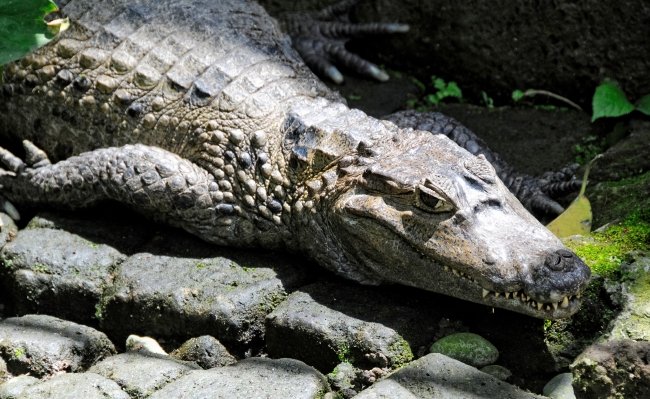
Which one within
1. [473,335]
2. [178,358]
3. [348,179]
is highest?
[348,179]

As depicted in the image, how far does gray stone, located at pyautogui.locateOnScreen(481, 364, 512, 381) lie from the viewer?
3.53 m

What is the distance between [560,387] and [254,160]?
2.08 m

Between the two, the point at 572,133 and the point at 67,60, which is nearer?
the point at 67,60

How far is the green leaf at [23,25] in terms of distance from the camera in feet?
10.8

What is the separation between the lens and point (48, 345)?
3.80 metres

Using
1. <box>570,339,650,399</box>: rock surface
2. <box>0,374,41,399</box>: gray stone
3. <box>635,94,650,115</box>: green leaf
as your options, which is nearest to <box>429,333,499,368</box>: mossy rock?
<box>570,339,650,399</box>: rock surface

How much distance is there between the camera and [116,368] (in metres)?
3.60

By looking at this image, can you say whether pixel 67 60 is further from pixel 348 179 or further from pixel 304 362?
pixel 304 362

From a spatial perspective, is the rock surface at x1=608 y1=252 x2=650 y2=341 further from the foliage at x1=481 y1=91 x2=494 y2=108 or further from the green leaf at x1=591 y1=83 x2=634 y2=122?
the foliage at x1=481 y1=91 x2=494 y2=108

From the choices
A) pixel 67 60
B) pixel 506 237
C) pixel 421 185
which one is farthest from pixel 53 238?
pixel 506 237

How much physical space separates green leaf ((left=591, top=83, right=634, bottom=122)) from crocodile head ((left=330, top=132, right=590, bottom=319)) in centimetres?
158

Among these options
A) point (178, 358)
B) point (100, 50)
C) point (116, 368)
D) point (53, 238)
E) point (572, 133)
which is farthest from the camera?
point (572, 133)

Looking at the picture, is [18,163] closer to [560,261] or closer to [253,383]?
[253,383]

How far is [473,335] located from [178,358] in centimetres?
148
